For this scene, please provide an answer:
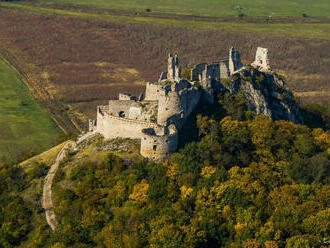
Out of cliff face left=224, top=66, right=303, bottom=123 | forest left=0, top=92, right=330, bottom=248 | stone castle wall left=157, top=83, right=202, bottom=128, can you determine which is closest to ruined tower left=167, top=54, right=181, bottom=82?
forest left=0, top=92, right=330, bottom=248

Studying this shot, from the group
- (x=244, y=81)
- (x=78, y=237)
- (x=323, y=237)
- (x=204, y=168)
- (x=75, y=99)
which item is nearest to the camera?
(x=323, y=237)

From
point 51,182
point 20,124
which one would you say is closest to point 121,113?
point 51,182

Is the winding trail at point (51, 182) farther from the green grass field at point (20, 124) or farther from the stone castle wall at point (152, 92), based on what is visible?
the green grass field at point (20, 124)

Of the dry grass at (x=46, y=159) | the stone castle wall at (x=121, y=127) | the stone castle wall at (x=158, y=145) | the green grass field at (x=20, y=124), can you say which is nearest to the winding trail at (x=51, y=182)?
the dry grass at (x=46, y=159)

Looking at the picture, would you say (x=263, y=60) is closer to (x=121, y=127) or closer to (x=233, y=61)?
(x=233, y=61)

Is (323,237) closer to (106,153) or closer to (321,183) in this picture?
(321,183)

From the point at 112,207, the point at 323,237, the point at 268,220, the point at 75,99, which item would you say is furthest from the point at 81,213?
the point at 75,99
